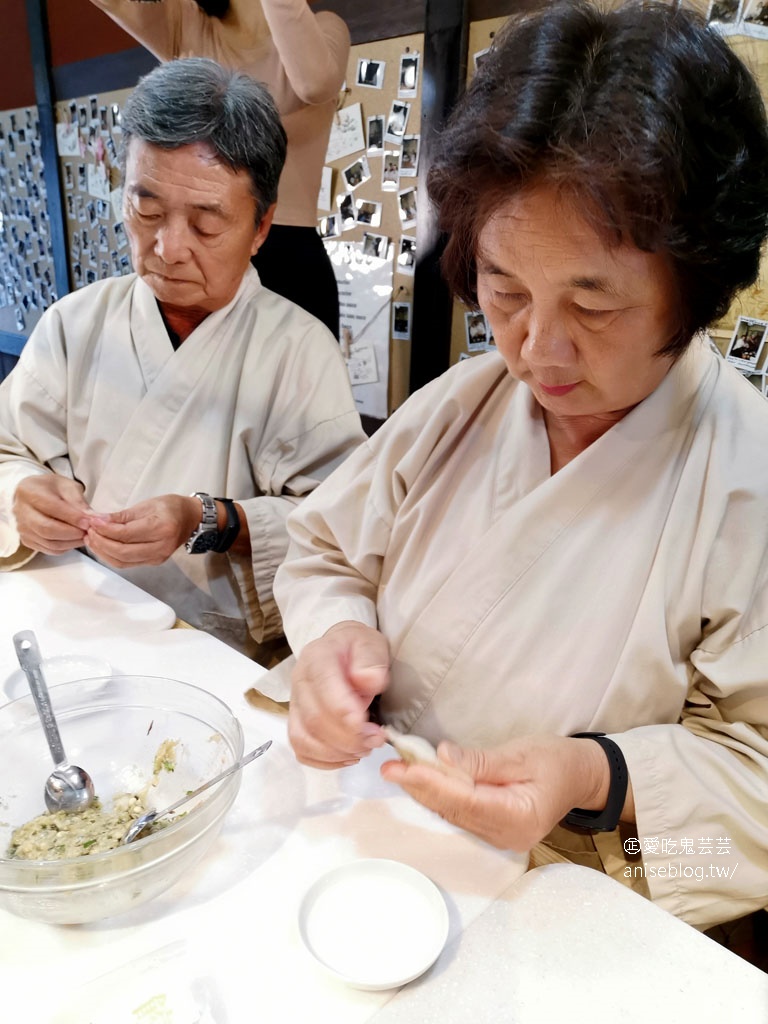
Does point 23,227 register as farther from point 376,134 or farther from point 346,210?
point 376,134

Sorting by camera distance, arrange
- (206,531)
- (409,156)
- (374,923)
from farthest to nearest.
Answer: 1. (409,156)
2. (206,531)
3. (374,923)

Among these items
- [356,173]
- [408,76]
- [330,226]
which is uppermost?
[408,76]

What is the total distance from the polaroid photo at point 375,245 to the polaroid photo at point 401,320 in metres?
0.15

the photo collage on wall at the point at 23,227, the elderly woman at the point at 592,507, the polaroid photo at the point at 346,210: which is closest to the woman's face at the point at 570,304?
the elderly woman at the point at 592,507

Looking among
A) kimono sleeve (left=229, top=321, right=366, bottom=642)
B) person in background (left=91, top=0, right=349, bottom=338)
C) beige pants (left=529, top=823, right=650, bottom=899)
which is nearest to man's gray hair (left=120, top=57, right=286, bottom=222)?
person in background (left=91, top=0, right=349, bottom=338)

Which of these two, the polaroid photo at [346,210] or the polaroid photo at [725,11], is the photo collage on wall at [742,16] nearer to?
the polaroid photo at [725,11]

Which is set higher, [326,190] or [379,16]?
[379,16]

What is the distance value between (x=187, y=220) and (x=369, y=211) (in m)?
0.80

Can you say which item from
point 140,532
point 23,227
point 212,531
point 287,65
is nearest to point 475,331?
point 287,65

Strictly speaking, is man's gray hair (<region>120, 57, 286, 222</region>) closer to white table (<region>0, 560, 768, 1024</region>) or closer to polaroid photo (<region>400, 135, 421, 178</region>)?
polaroid photo (<region>400, 135, 421, 178</region>)

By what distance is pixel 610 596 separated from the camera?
34.2 inches

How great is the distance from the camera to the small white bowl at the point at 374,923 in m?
0.60

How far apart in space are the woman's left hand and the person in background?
1.42m

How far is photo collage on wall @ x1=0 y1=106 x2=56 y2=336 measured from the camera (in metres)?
2.72
